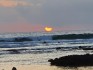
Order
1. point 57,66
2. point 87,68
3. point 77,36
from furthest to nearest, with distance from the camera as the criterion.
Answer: point 77,36
point 57,66
point 87,68

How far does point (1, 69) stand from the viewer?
1070 inches

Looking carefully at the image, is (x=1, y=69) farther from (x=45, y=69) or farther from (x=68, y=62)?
(x=68, y=62)

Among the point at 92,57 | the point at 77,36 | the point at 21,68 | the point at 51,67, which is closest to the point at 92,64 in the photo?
the point at 92,57

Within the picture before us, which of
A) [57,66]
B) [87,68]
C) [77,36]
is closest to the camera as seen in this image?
[87,68]

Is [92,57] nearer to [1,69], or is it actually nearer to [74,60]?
[74,60]

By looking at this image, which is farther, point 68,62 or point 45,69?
point 68,62

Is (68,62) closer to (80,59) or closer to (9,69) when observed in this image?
(80,59)

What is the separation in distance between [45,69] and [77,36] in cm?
7299

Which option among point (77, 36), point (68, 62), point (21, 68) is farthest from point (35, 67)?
point (77, 36)

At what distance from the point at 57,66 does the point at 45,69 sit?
1.96 metres

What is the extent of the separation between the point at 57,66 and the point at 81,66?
1.90 m

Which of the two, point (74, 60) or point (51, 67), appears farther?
point (74, 60)

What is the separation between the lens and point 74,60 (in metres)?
29.6

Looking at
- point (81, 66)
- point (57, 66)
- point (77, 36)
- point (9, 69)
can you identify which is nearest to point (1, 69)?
point (9, 69)
